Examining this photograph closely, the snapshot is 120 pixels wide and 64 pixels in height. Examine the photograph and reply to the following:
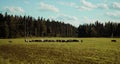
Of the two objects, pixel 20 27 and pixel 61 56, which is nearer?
pixel 61 56

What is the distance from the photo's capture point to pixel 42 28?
615 ft

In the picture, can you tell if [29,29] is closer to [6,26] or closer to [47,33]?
[47,33]

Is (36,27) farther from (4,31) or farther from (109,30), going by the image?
(109,30)

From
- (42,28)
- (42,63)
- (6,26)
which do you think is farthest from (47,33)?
(42,63)

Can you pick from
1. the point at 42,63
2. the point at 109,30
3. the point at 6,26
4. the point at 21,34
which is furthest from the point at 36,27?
the point at 42,63

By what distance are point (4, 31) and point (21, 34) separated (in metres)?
17.6

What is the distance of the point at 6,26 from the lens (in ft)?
498

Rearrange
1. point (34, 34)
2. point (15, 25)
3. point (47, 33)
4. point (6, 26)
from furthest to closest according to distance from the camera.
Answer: point (47, 33) < point (34, 34) < point (15, 25) < point (6, 26)

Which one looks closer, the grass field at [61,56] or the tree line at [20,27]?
the grass field at [61,56]

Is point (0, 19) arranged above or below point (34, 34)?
above

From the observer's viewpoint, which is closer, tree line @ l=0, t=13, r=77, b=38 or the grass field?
the grass field

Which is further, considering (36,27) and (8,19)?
(36,27)

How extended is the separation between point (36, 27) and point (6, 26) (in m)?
40.0

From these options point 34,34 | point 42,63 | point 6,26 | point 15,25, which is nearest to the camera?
point 42,63
